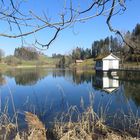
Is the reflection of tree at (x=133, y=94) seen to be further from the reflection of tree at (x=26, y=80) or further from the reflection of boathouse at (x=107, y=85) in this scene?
the reflection of tree at (x=26, y=80)

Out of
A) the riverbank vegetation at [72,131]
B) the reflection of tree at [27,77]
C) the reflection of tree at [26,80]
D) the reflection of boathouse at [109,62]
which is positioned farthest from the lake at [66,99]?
the reflection of boathouse at [109,62]

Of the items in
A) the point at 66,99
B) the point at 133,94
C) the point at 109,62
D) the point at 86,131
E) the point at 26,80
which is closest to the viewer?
the point at 86,131

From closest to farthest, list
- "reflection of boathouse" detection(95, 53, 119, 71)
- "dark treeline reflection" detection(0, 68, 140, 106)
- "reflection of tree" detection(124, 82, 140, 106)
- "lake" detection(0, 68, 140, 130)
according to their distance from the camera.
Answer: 1. "lake" detection(0, 68, 140, 130)
2. "reflection of tree" detection(124, 82, 140, 106)
3. "dark treeline reflection" detection(0, 68, 140, 106)
4. "reflection of boathouse" detection(95, 53, 119, 71)

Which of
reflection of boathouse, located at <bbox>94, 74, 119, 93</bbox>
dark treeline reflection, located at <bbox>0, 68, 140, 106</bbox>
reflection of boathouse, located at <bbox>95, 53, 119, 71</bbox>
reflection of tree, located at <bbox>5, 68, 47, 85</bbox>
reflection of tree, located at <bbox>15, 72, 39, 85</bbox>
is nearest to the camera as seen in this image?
dark treeline reflection, located at <bbox>0, 68, 140, 106</bbox>

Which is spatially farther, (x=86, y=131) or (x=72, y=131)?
(x=86, y=131)

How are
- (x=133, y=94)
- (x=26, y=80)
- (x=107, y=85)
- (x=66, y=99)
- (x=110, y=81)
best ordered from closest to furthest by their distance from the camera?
(x=66, y=99) < (x=133, y=94) < (x=107, y=85) < (x=110, y=81) < (x=26, y=80)

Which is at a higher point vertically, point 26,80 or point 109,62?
point 109,62

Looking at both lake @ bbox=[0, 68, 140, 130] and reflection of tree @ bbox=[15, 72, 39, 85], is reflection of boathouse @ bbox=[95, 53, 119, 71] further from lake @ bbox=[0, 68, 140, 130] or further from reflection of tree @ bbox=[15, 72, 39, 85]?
reflection of tree @ bbox=[15, 72, 39, 85]

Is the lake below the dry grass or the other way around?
below

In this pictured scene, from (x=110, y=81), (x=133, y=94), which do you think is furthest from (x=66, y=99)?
(x=110, y=81)

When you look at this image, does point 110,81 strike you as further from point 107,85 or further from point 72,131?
point 72,131

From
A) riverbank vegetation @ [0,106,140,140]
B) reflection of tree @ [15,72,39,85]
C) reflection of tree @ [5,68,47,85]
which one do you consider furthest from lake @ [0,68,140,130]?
reflection of tree @ [5,68,47,85]

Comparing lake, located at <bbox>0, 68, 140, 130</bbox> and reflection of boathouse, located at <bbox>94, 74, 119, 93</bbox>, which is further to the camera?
reflection of boathouse, located at <bbox>94, 74, 119, 93</bbox>

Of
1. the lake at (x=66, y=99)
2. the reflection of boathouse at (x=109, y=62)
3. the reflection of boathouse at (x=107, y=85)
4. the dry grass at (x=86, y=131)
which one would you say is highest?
the reflection of boathouse at (x=109, y=62)
